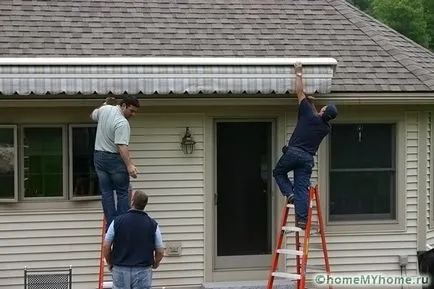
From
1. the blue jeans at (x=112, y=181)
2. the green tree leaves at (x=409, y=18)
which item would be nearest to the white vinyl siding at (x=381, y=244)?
the blue jeans at (x=112, y=181)

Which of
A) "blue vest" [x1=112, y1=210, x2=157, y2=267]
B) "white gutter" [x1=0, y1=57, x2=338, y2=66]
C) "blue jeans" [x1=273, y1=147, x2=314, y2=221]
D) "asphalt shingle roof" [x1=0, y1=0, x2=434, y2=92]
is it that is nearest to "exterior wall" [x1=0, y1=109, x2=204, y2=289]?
"white gutter" [x1=0, y1=57, x2=338, y2=66]

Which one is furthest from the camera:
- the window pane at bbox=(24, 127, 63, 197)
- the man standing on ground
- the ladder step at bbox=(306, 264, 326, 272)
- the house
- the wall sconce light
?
the ladder step at bbox=(306, 264, 326, 272)

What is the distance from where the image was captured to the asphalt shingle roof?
9.96 metres

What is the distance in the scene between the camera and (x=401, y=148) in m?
10.1

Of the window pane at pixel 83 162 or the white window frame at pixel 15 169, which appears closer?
the white window frame at pixel 15 169

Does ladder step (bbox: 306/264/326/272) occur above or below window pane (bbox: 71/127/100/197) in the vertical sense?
below

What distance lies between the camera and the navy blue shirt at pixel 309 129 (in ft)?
27.4

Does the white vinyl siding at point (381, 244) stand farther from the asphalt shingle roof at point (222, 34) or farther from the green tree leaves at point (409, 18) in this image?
the green tree leaves at point (409, 18)

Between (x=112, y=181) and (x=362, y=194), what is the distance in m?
4.03

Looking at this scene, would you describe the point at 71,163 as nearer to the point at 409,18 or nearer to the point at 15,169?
the point at 15,169

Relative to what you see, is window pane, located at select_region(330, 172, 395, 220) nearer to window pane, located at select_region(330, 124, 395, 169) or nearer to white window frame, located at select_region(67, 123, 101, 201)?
window pane, located at select_region(330, 124, 395, 169)

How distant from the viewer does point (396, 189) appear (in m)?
10.2

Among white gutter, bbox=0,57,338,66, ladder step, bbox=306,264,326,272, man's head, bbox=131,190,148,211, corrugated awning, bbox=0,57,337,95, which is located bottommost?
ladder step, bbox=306,264,326,272

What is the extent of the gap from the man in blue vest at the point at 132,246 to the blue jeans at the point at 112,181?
0.88 meters
